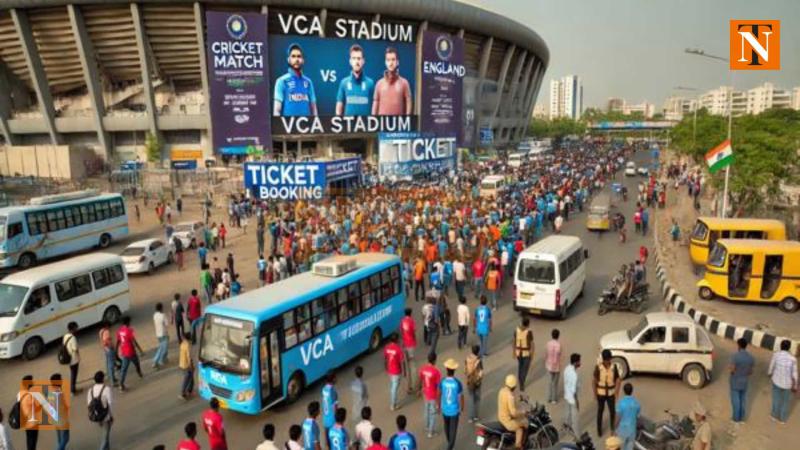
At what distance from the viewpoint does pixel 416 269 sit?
16.5 meters

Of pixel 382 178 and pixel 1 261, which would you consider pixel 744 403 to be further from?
pixel 382 178

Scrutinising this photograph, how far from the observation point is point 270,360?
31.6 feet

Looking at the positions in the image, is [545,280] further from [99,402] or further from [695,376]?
[99,402]

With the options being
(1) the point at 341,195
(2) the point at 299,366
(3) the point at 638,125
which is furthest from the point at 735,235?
(3) the point at 638,125

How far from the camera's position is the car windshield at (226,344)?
938 centimetres

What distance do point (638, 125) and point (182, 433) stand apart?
548 ft

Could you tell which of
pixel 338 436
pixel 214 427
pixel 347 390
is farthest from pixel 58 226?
pixel 338 436

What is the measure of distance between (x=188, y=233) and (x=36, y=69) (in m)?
38.1

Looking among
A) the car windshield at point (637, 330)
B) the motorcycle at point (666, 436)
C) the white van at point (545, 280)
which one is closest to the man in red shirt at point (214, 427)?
the motorcycle at point (666, 436)

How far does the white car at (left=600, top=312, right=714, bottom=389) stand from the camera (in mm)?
10562

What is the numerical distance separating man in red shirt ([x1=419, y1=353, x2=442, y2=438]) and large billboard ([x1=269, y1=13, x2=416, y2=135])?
45.0 m

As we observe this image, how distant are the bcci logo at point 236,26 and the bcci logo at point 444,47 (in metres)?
18.9

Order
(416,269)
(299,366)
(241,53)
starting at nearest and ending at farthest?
(299,366)
(416,269)
(241,53)

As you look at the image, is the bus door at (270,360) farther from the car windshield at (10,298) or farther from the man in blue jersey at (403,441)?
the car windshield at (10,298)
